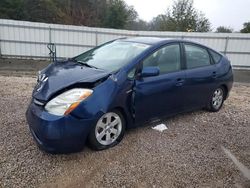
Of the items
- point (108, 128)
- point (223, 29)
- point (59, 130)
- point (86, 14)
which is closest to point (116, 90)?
point (108, 128)

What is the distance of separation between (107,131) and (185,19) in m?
18.6

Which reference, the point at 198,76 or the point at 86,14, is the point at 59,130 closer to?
the point at 198,76

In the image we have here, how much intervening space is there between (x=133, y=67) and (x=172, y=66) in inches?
35.4

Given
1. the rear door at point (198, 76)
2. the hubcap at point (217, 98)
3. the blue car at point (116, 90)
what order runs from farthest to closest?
the hubcap at point (217, 98), the rear door at point (198, 76), the blue car at point (116, 90)

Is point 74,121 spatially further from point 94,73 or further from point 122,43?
point 122,43

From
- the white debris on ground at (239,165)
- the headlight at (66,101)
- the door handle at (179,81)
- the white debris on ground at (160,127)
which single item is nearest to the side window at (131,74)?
the headlight at (66,101)

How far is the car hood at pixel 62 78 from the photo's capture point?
287 cm

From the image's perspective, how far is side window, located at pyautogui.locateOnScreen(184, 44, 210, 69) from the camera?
423cm

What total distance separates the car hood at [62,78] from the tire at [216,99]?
8.91 ft

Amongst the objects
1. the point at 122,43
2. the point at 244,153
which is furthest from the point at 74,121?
the point at 244,153

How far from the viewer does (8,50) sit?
39.7 ft

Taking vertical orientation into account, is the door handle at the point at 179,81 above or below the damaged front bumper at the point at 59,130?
above

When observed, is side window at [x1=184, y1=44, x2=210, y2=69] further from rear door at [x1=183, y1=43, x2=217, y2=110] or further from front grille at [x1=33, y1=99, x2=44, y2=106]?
front grille at [x1=33, y1=99, x2=44, y2=106]

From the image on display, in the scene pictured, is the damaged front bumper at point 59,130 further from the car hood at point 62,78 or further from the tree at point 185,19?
the tree at point 185,19
